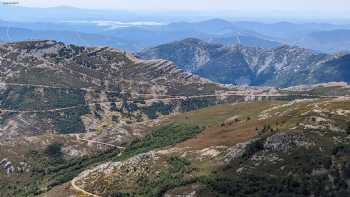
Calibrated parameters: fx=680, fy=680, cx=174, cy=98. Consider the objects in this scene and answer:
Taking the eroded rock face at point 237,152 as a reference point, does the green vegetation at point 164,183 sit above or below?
below

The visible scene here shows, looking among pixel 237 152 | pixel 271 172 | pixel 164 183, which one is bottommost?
pixel 164 183

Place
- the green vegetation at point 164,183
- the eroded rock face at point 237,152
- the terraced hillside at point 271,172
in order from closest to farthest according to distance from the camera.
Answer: the terraced hillside at point 271,172
the green vegetation at point 164,183
the eroded rock face at point 237,152

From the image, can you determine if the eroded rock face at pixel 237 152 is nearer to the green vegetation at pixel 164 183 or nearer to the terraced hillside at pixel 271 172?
the terraced hillside at pixel 271 172

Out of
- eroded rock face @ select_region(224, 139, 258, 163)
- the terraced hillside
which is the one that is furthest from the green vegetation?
eroded rock face @ select_region(224, 139, 258, 163)

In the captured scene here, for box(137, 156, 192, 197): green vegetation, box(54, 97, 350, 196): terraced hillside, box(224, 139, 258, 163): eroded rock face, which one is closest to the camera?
box(54, 97, 350, 196): terraced hillside

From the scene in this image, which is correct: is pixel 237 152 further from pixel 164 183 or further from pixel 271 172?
pixel 164 183

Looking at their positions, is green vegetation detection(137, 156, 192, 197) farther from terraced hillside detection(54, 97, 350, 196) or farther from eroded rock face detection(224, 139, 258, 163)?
eroded rock face detection(224, 139, 258, 163)

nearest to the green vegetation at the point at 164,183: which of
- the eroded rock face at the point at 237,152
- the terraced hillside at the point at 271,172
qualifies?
the terraced hillside at the point at 271,172

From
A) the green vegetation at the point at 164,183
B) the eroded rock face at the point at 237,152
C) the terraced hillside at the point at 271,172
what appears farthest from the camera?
the eroded rock face at the point at 237,152

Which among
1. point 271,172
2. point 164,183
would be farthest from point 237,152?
point 164,183

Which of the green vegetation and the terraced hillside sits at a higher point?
the terraced hillside

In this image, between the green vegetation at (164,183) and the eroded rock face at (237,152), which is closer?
the green vegetation at (164,183)
